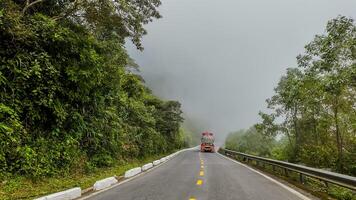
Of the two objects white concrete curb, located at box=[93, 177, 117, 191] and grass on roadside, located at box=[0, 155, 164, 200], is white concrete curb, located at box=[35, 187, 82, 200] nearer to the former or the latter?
grass on roadside, located at box=[0, 155, 164, 200]

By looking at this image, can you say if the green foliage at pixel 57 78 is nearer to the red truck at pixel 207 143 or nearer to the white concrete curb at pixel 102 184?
the white concrete curb at pixel 102 184

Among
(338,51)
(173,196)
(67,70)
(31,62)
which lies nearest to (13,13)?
(31,62)

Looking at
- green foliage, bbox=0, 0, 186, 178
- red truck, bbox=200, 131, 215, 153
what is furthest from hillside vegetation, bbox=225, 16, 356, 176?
red truck, bbox=200, 131, 215, 153

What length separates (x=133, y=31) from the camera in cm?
1295

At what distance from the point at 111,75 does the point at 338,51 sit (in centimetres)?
1208

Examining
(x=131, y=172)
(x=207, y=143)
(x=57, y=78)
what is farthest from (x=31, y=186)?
(x=207, y=143)

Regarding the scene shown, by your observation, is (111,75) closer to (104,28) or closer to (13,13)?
(104,28)

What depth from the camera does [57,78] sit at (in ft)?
32.7

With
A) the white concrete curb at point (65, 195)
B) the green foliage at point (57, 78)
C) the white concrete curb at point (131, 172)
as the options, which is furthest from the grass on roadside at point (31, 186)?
the white concrete curb at point (131, 172)

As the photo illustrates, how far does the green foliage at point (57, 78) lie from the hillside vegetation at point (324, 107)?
9.72 m

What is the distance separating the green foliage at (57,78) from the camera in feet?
27.3

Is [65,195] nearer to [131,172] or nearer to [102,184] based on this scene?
[102,184]

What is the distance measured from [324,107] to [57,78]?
25060 mm

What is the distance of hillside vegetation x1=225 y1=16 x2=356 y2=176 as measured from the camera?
14023 millimetres
